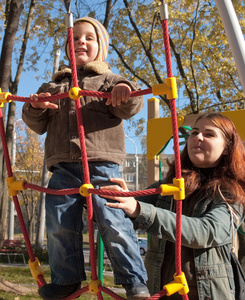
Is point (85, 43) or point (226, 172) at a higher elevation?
point (85, 43)

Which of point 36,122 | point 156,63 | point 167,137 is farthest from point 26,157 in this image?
point 36,122

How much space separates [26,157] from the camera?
1819cm

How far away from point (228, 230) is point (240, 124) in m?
2.30

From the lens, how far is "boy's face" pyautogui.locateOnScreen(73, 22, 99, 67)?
1998mm

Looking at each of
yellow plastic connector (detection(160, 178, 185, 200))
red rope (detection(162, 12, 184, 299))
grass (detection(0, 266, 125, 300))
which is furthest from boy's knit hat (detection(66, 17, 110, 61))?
grass (detection(0, 266, 125, 300))

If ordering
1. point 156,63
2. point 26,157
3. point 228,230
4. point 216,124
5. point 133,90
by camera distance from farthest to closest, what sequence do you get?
point 26,157 → point 156,63 → point 216,124 → point 133,90 → point 228,230

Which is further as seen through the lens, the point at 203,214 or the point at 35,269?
the point at 35,269

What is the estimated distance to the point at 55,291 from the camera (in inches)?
70.2

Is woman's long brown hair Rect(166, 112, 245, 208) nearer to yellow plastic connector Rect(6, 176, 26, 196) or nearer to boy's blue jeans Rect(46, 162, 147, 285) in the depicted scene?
boy's blue jeans Rect(46, 162, 147, 285)

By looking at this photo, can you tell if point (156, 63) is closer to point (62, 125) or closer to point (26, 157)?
point (62, 125)

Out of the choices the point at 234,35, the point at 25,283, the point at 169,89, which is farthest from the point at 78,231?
the point at 25,283

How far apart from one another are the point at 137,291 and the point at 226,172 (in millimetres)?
673

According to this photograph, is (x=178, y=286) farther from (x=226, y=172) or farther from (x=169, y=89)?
(x=169, y=89)

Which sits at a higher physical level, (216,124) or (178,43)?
→ (178,43)
